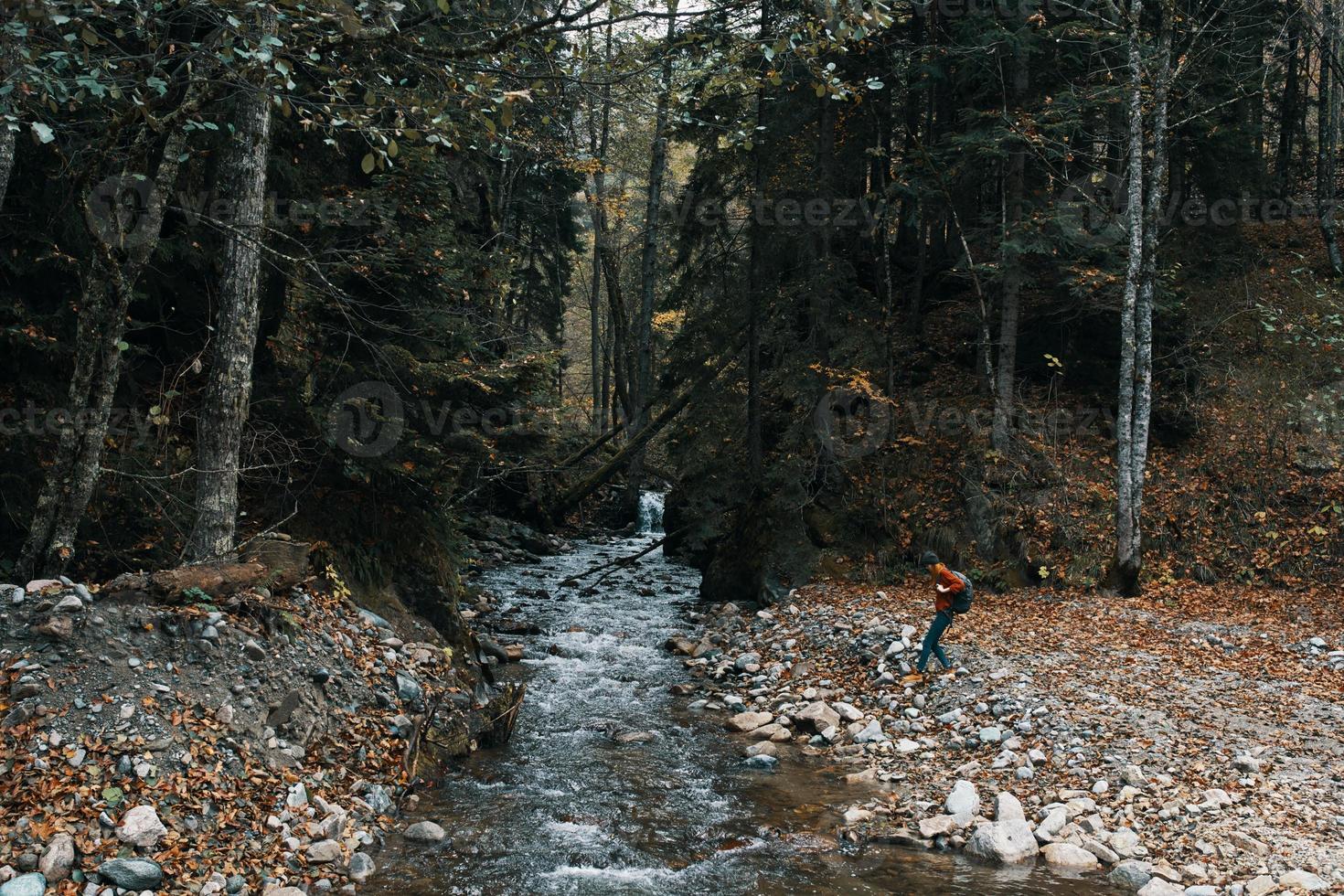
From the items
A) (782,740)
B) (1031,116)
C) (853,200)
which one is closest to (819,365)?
(853,200)

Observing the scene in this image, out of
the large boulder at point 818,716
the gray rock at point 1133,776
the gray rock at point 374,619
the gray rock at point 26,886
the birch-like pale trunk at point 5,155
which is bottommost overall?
the large boulder at point 818,716

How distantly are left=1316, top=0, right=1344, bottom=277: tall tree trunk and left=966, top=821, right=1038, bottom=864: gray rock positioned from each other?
59.2 feet

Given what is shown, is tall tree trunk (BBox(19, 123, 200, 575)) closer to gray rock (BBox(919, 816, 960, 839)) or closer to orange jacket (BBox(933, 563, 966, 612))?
gray rock (BBox(919, 816, 960, 839))

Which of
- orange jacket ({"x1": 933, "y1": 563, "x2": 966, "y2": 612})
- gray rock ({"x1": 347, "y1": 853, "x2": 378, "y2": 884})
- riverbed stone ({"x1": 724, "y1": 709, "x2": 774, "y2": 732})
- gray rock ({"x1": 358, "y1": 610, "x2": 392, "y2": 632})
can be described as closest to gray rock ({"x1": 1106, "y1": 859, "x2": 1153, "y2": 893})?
orange jacket ({"x1": 933, "y1": 563, "x2": 966, "y2": 612})

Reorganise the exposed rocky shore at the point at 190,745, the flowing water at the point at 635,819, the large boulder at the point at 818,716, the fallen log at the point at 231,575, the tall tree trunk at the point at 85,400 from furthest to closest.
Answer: the large boulder at the point at 818,716
the fallen log at the point at 231,575
the tall tree trunk at the point at 85,400
the flowing water at the point at 635,819
the exposed rocky shore at the point at 190,745

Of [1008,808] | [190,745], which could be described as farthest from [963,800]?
[190,745]

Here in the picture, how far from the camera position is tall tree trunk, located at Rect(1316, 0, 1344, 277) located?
17641mm

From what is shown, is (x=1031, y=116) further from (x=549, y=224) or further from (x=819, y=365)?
(x=549, y=224)

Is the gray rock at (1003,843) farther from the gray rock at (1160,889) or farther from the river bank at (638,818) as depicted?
the gray rock at (1160,889)

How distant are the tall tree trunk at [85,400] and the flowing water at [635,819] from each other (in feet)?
12.4

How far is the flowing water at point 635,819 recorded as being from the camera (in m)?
6.20

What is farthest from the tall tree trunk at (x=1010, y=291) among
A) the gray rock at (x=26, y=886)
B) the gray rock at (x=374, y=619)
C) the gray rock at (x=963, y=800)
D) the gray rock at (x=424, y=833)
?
the gray rock at (x=26, y=886)

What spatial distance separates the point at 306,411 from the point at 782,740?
6549 mm

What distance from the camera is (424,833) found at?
21.7ft
